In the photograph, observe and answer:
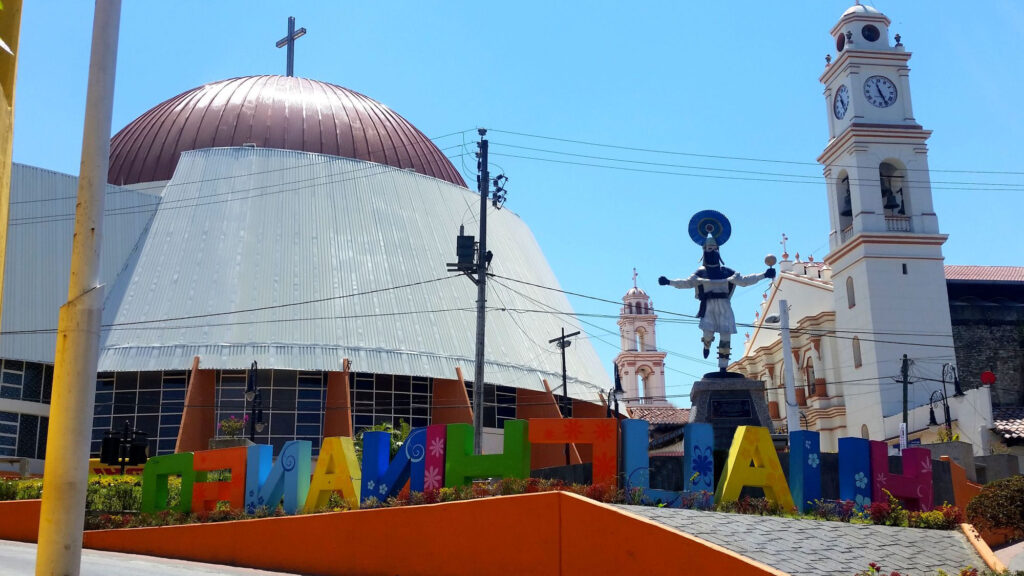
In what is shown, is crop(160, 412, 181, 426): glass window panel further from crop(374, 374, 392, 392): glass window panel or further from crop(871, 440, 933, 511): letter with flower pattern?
crop(871, 440, 933, 511): letter with flower pattern

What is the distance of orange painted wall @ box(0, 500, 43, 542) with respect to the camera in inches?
912

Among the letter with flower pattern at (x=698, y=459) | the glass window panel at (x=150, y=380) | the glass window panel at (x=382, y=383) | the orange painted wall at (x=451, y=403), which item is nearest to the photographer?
the letter with flower pattern at (x=698, y=459)

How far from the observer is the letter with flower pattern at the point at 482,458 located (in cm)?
1794

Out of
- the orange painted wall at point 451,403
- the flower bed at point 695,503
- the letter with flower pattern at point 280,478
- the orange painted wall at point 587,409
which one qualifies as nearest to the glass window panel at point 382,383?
the orange painted wall at point 451,403

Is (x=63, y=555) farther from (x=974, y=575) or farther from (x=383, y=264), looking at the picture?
(x=383, y=264)

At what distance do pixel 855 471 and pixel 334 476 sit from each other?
31.0 ft


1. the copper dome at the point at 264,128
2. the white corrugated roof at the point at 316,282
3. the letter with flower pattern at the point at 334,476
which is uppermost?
the copper dome at the point at 264,128

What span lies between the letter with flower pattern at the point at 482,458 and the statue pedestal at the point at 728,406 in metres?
4.35

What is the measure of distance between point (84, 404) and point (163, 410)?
31301mm

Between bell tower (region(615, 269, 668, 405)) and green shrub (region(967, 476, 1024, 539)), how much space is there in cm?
7049

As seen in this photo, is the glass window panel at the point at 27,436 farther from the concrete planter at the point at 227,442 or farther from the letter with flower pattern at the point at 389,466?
the letter with flower pattern at the point at 389,466

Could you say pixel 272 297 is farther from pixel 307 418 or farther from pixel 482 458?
pixel 482 458

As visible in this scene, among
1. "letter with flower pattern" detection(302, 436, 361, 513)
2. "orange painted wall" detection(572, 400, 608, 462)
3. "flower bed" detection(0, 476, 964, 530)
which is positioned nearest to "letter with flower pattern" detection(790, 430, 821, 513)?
"flower bed" detection(0, 476, 964, 530)

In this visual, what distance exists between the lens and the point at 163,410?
38.8m
